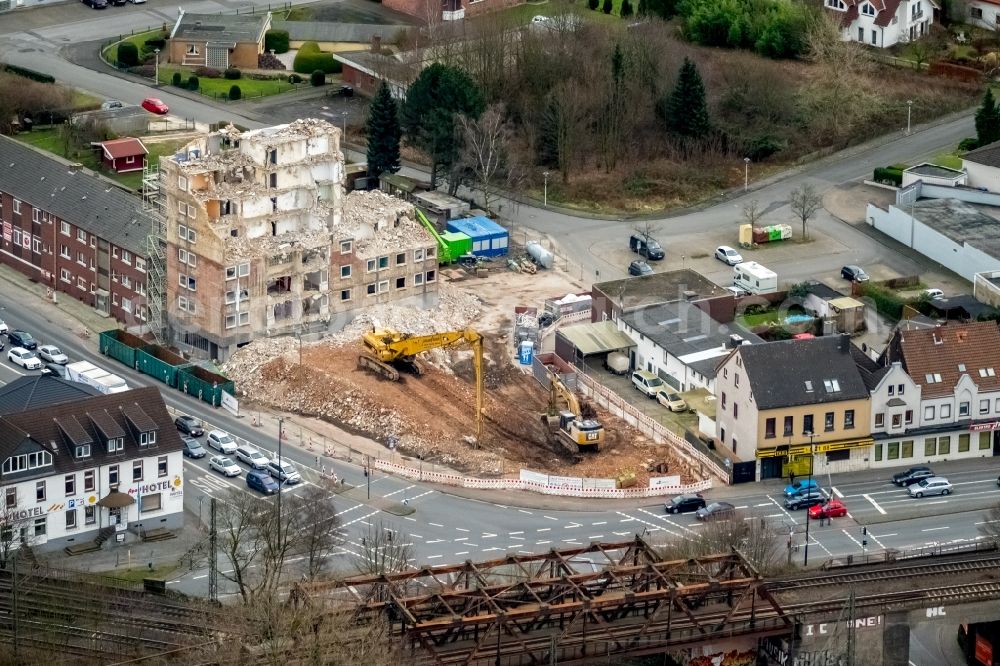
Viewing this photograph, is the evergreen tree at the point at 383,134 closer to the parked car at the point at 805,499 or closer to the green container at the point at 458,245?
the green container at the point at 458,245

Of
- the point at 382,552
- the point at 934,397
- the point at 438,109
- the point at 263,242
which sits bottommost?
the point at 382,552

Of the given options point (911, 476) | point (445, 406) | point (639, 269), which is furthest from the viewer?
point (639, 269)

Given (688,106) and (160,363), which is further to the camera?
(688,106)

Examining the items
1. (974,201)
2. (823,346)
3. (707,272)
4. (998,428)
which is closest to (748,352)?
(823,346)

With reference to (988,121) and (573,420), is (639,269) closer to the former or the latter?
(573,420)

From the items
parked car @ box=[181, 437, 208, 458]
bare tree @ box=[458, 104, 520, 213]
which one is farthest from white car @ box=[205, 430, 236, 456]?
bare tree @ box=[458, 104, 520, 213]

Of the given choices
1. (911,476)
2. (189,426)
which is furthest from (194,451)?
(911,476)

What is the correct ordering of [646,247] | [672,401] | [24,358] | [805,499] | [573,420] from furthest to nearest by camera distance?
[646,247]
[24,358]
[672,401]
[573,420]
[805,499]

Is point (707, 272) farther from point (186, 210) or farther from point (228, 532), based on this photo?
point (228, 532)
